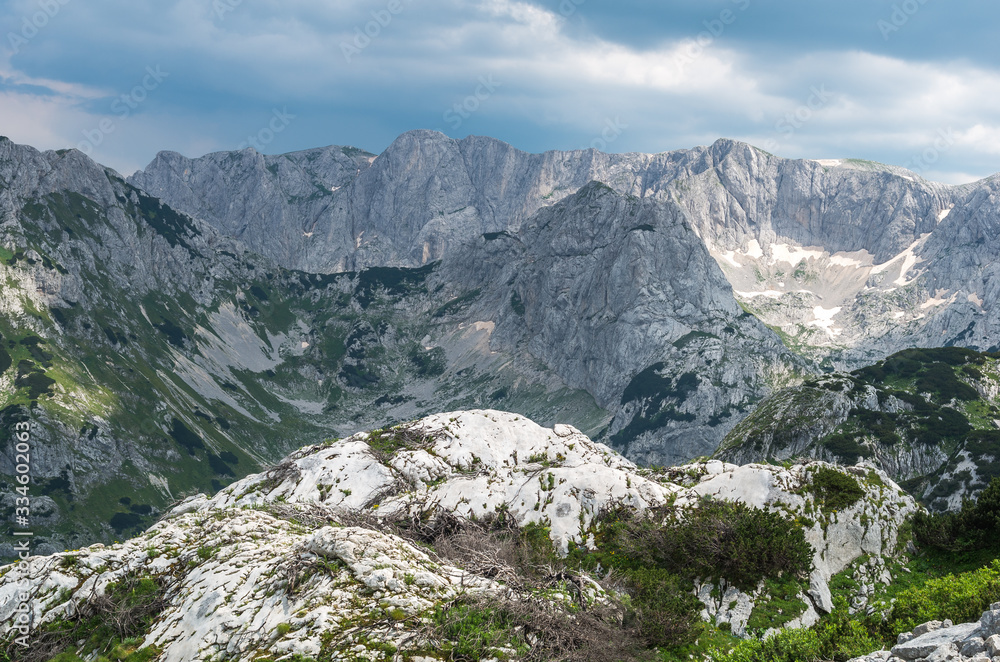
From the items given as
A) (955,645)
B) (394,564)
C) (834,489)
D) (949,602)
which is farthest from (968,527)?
(394,564)

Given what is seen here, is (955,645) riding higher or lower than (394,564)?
higher

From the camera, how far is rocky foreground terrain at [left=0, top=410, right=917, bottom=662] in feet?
59.4

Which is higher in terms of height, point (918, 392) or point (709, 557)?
point (709, 557)

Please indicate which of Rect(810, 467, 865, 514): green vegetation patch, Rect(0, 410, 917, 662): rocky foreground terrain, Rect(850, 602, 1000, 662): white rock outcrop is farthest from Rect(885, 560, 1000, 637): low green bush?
Rect(810, 467, 865, 514): green vegetation patch

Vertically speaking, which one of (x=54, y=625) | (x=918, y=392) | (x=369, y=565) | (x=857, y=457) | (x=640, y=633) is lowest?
(x=857, y=457)

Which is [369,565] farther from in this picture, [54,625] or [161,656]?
[54,625]

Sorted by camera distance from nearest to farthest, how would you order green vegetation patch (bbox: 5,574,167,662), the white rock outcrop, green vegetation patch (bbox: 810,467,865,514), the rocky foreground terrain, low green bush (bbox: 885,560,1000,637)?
the white rock outcrop < low green bush (bbox: 885,560,1000,637) < the rocky foreground terrain < green vegetation patch (bbox: 5,574,167,662) < green vegetation patch (bbox: 810,467,865,514)

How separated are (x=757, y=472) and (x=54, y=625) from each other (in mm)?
Result: 28103

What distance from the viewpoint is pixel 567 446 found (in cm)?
4212

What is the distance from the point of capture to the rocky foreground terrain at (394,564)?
1809cm

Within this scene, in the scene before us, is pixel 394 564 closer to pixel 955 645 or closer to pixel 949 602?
pixel 955 645

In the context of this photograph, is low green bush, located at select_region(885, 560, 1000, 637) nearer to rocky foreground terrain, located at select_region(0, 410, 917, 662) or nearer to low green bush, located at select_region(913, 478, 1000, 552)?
rocky foreground terrain, located at select_region(0, 410, 917, 662)

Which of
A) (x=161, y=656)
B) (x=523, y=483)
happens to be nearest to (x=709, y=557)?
(x=523, y=483)

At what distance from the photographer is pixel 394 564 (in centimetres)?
1988
